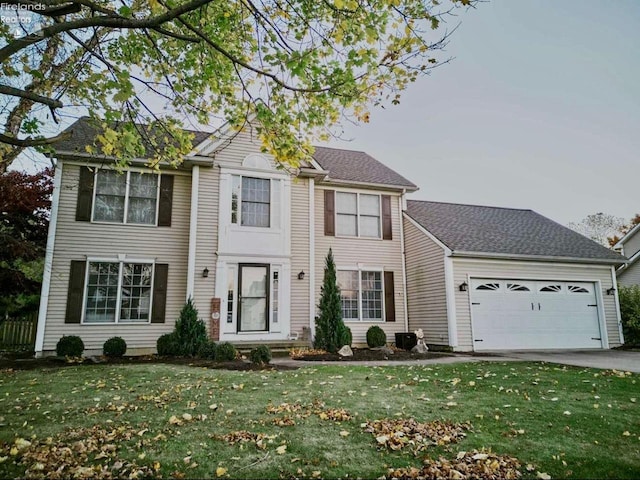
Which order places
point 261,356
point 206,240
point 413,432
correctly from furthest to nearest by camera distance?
point 206,240 < point 261,356 < point 413,432

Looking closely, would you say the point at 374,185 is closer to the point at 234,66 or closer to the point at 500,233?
the point at 500,233

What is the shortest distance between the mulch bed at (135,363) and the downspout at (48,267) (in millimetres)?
679

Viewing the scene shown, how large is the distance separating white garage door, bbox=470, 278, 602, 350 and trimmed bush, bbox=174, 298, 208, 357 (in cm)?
796

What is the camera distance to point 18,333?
43.7ft

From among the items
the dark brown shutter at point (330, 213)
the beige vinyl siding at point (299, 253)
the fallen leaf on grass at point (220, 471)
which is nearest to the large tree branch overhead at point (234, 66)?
the fallen leaf on grass at point (220, 471)

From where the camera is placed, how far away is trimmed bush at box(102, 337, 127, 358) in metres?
10.0

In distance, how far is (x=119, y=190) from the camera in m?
11.5

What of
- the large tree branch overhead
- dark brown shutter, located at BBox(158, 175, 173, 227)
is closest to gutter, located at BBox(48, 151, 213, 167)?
dark brown shutter, located at BBox(158, 175, 173, 227)

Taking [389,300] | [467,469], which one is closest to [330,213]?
[389,300]

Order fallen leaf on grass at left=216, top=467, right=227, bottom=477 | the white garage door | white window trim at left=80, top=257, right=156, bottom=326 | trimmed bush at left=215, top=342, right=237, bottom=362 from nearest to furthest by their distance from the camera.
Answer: fallen leaf on grass at left=216, top=467, right=227, bottom=477 → trimmed bush at left=215, top=342, right=237, bottom=362 → white window trim at left=80, top=257, right=156, bottom=326 → the white garage door

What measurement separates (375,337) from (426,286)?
245 centimetres

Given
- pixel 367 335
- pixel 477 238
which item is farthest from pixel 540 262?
pixel 367 335

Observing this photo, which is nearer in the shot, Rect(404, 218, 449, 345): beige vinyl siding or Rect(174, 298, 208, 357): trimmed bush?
Rect(174, 298, 208, 357): trimmed bush

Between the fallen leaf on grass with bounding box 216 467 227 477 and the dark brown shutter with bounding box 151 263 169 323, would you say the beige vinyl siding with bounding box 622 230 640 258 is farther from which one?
the fallen leaf on grass with bounding box 216 467 227 477
